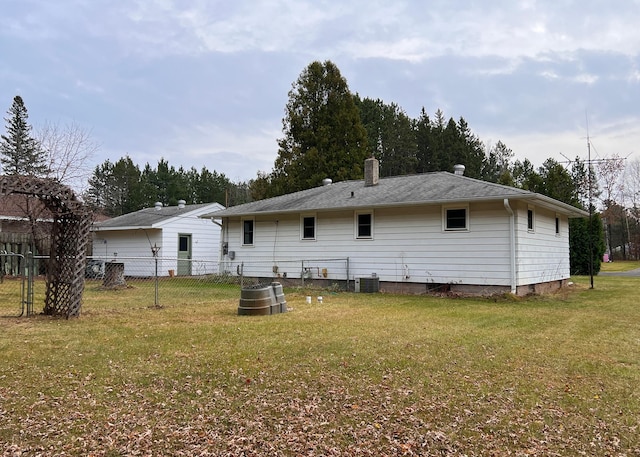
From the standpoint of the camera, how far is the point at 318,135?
102 feet

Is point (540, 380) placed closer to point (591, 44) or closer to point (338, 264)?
point (338, 264)

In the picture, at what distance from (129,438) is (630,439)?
3437mm

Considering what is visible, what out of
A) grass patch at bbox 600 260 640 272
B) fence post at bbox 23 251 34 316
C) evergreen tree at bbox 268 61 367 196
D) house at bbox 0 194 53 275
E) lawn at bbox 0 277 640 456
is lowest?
lawn at bbox 0 277 640 456

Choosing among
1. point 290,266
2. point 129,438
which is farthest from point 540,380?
point 290,266

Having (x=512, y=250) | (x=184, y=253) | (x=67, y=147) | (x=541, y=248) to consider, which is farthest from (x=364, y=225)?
(x=67, y=147)

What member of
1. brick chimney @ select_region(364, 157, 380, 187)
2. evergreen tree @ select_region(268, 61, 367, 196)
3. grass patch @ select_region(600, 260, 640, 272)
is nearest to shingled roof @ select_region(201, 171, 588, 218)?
brick chimney @ select_region(364, 157, 380, 187)

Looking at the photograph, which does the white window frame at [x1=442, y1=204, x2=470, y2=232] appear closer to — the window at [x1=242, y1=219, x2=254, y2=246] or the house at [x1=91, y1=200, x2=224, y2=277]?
the window at [x1=242, y1=219, x2=254, y2=246]

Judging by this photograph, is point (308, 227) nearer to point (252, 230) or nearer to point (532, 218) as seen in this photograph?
point (252, 230)

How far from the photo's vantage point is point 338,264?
14602 mm

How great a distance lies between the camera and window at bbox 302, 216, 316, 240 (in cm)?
1529

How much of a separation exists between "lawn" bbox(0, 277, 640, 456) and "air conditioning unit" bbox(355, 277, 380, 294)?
5.30 metres

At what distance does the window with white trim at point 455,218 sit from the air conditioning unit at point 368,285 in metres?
2.59

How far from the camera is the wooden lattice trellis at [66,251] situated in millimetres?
8078

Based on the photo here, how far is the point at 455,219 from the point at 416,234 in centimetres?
119
